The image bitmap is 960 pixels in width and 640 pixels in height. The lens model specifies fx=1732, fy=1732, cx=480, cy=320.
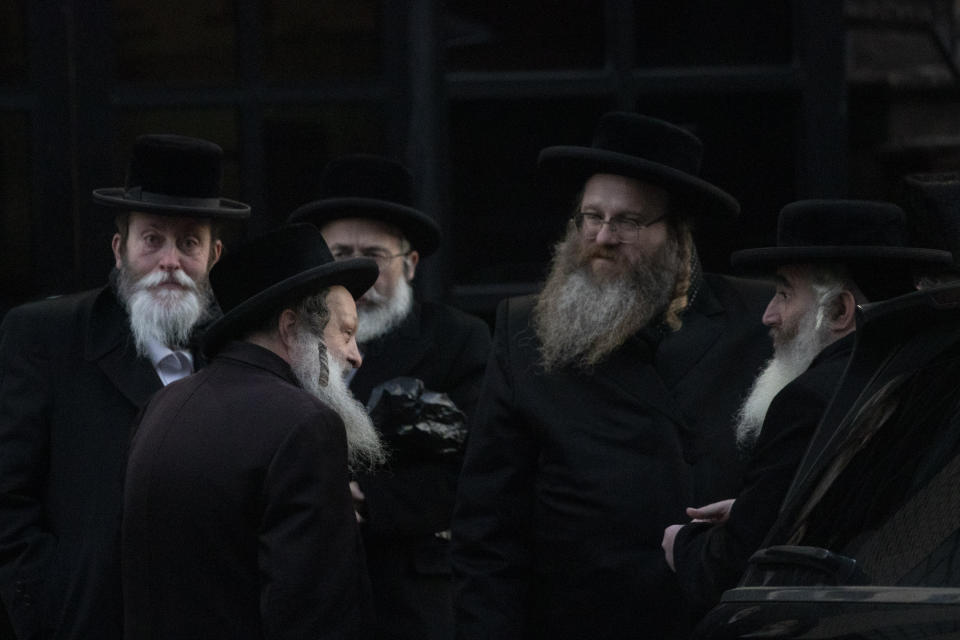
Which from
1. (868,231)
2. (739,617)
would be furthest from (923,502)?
(868,231)

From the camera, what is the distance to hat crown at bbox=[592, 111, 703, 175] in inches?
215

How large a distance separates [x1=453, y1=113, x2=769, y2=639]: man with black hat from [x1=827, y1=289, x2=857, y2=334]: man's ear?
778mm

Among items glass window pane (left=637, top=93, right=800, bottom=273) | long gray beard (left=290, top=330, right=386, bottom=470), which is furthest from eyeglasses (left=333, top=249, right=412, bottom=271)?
glass window pane (left=637, top=93, right=800, bottom=273)

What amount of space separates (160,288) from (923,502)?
134 inches

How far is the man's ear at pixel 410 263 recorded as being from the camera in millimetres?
6491

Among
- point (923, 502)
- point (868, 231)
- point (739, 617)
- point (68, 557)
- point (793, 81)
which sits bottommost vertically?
point (68, 557)

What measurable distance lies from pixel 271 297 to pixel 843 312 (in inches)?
58.7

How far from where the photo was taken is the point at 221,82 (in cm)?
724

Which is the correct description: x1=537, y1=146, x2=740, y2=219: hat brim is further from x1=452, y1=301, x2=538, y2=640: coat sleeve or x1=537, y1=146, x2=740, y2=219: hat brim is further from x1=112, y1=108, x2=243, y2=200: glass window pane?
x1=112, y1=108, x2=243, y2=200: glass window pane

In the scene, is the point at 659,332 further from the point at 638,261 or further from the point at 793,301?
the point at 793,301

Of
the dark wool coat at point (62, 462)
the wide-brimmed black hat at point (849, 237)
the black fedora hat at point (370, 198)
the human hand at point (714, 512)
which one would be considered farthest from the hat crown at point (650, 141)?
the dark wool coat at point (62, 462)

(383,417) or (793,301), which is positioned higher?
(793,301)

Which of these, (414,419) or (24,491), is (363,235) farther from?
(24,491)

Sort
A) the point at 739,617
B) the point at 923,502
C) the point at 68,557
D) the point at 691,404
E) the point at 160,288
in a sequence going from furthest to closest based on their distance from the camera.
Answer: the point at 160,288, the point at 68,557, the point at 691,404, the point at 739,617, the point at 923,502
